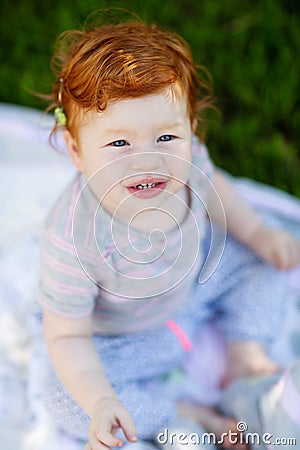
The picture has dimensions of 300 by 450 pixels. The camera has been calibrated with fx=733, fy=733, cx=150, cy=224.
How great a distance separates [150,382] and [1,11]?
1.12 metres

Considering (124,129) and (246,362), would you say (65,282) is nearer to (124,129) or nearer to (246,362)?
(124,129)

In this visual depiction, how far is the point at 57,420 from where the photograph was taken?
1035 mm

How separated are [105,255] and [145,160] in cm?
15

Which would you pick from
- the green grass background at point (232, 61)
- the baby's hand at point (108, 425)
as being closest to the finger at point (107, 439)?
the baby's hand at point (108, 425)

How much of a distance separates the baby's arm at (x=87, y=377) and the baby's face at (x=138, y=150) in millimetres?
200

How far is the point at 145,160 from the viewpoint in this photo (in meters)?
0.81

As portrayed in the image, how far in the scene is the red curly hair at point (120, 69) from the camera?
81 centimetres

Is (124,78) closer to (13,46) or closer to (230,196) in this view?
(230,196)

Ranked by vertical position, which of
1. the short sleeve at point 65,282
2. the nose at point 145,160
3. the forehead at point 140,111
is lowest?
the short sleeve at point 65,282

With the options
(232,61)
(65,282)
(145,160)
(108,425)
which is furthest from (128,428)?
(232,61)

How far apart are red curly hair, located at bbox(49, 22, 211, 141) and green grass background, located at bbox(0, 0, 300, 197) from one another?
0.65 meters

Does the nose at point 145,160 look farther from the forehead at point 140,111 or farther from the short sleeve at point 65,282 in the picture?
the short sleeve at point 65,282

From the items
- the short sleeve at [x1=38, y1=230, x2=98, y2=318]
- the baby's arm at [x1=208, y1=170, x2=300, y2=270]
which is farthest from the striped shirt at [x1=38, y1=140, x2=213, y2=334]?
the baby's arm at [x1=208, y1=170, x2=300, y2=270]

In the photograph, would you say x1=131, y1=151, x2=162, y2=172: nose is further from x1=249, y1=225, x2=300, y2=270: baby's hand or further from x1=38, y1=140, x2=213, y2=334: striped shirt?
x1=249, y1=225, x2=300, y2=270: baby's hand
